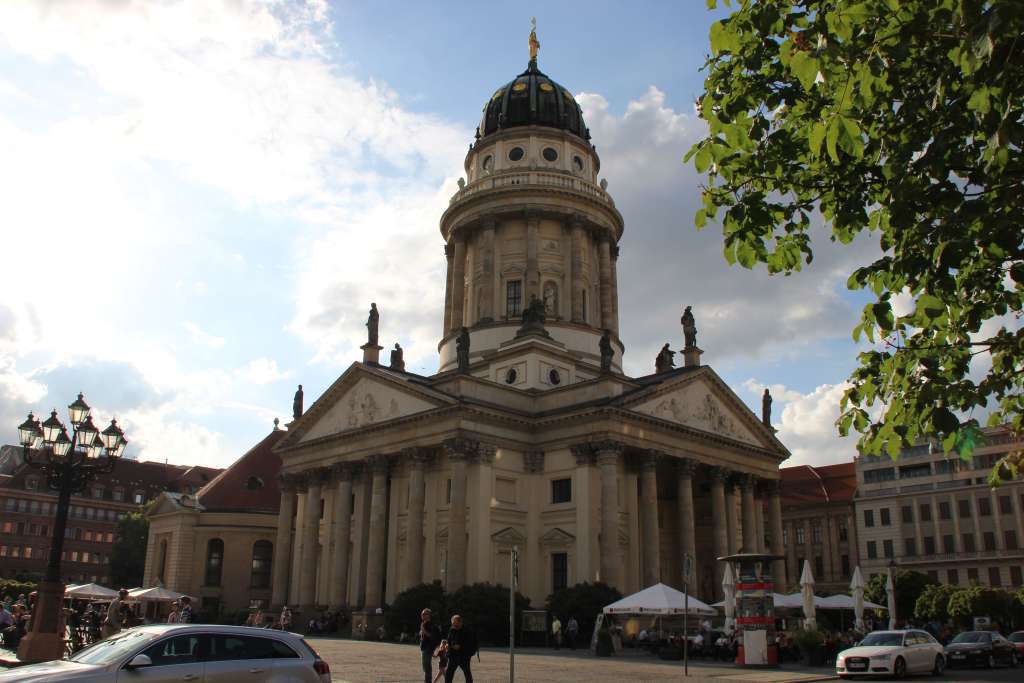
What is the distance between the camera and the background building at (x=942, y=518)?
2948 inches

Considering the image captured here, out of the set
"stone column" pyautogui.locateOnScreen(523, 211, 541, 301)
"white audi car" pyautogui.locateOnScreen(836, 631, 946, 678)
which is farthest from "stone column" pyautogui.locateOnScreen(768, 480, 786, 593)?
"white audi car" pyautogui.locateOnScreen(836, 631, 946, 678)

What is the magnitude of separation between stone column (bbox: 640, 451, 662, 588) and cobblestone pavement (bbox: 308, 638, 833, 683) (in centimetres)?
1063

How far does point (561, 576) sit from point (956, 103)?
39.8 m

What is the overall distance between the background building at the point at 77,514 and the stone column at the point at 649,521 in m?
67.8

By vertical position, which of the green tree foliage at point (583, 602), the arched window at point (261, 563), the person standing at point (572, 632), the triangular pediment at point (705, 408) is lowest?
the person standing at point (572, 632)

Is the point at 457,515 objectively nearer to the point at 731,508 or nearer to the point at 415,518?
the point at 415,518

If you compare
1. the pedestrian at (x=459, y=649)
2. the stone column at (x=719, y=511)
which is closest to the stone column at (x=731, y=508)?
the stone column at (x=719, y=511)

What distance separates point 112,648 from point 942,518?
263 feet

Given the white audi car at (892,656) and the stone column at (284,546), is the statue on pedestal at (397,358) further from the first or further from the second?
the white audi car at (892,656)

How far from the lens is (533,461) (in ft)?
161

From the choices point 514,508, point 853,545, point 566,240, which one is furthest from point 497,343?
point 853,545

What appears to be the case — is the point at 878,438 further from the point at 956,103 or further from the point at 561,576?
the point at 561,576

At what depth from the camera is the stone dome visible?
66250 mm

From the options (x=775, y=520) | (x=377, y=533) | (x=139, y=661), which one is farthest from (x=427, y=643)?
(x=775, y=520)
